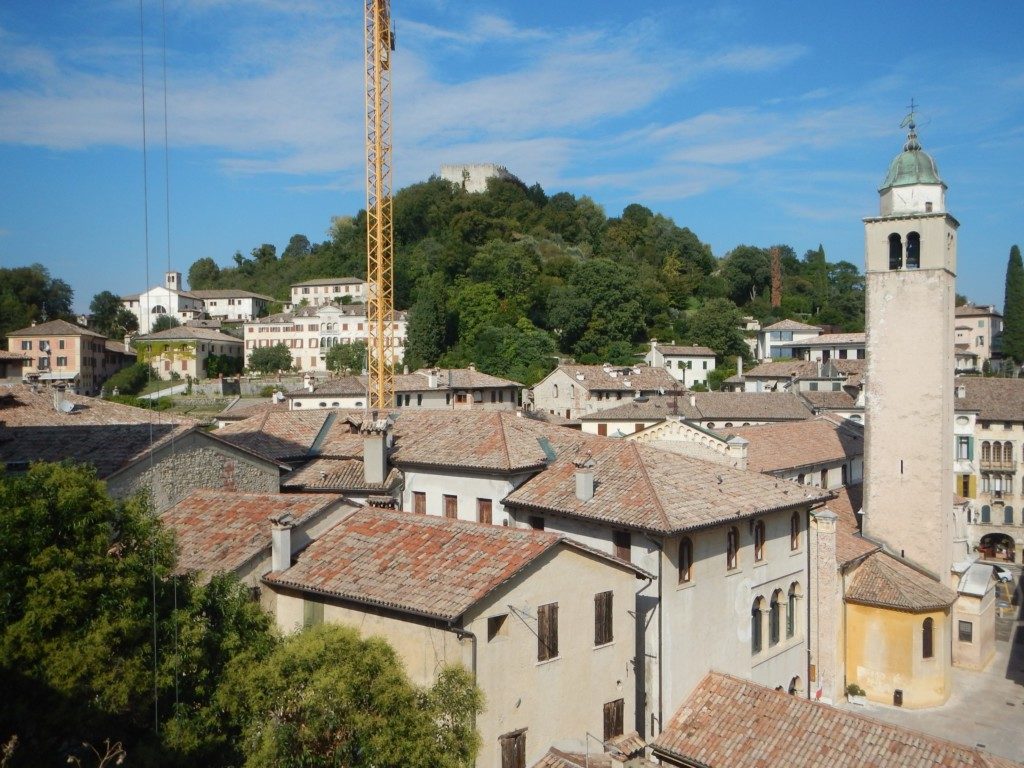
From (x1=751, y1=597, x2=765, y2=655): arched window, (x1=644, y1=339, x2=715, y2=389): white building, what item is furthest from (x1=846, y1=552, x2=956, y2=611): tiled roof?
(x1=644, y1=339, x2=715, y2=389): white building

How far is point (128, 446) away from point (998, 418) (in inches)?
1938

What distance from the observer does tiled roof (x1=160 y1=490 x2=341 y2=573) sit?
683 inches

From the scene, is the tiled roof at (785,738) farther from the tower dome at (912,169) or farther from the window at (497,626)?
the tower dome at (912,169)

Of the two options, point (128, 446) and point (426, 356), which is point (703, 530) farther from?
point (426, 356)

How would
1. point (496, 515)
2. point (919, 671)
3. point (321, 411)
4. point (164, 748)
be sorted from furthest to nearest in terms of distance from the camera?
point (321, 411) < point (919, 671) < point (496, 515) < point (164, 748)

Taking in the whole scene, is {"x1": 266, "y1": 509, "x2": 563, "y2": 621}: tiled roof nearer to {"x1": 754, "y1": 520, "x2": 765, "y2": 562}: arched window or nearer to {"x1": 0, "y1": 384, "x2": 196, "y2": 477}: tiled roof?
{"x1": 0, "y1": 384, "x2": 196, "y2": 477}: tiled roof

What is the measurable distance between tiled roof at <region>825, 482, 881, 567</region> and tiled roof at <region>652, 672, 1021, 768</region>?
8131 millimetres

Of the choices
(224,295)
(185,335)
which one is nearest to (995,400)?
(185,335)

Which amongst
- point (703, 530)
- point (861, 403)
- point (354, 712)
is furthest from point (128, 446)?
point (861, 403)

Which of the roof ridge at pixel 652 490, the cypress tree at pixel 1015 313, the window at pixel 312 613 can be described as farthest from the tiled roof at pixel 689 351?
the window at pixel 312 613

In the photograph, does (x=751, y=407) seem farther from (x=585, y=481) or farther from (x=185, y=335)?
(x=185, y=335)

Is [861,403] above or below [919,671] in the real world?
above

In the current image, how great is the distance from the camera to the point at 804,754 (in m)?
17.2

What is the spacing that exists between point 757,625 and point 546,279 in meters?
66.8
